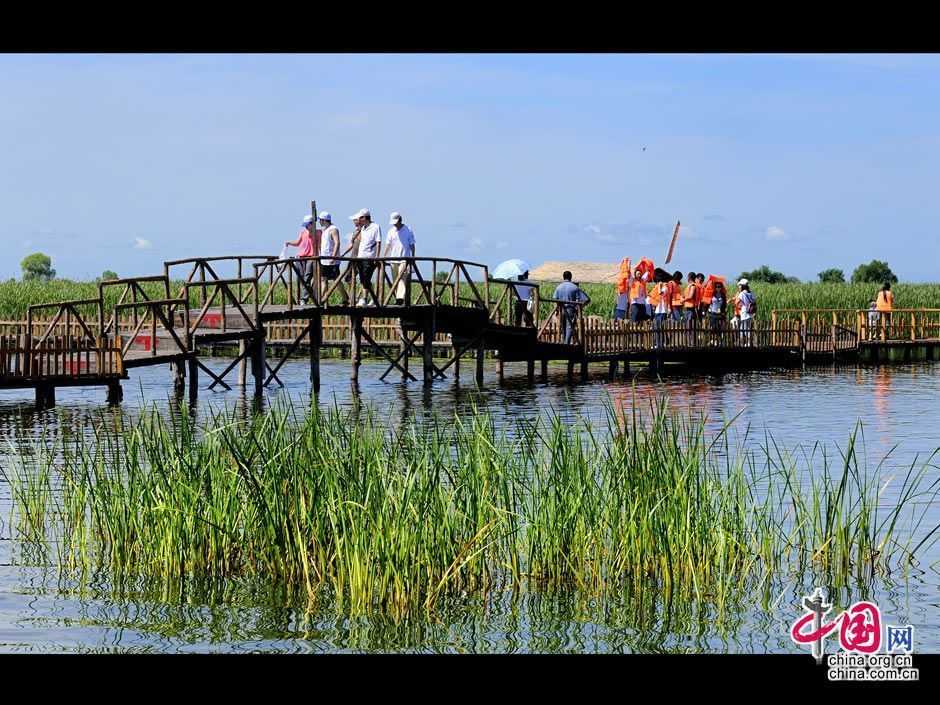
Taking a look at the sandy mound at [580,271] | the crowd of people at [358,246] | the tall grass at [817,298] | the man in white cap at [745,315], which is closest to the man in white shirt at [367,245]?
the crowd of people at [358,246]

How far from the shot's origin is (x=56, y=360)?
76.6ft

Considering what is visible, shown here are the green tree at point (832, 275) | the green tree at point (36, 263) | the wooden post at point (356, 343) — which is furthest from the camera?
the green tree at point (36, 263)

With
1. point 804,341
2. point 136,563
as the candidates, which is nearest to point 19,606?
point 136,563

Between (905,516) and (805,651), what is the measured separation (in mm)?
5192

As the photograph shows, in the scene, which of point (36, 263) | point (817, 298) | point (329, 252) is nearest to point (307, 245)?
point (329, 252)

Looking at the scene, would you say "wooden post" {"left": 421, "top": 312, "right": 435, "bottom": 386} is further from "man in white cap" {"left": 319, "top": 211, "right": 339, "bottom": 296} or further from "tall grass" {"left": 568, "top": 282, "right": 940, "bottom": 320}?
"tall grass" {"left": 568, "top": 282, "right": 940, "bottom": 320}

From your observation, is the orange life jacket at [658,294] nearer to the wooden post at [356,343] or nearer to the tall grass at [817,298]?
the wooden post at [356,343]

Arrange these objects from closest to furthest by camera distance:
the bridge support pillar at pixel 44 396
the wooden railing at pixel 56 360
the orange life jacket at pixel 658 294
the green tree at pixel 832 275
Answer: the wooden railing at pixel 56 360, the bridge support pillar at pixel 44 396, the orange life jacket at pixel 658 294, the green tree at pixel 832 275

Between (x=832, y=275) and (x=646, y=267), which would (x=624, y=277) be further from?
(x=832, y=275)

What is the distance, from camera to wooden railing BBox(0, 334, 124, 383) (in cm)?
2270
